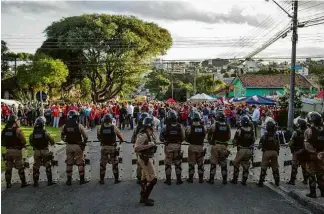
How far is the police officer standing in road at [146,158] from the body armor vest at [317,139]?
3577 millimetres

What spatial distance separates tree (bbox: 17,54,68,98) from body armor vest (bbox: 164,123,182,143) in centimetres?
3002

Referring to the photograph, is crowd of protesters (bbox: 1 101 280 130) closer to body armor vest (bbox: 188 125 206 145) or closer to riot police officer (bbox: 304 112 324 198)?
body armor vest (bbox: 188 125 206 145)

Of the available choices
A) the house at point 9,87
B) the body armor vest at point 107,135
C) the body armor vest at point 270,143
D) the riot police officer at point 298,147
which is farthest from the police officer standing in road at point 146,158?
the house at point 9,87

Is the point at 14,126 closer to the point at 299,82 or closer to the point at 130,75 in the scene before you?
the point at 130,75

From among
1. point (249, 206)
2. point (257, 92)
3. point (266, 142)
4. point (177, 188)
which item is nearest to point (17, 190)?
point (177, 188)

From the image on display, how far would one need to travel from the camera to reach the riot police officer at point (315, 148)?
A: 9164 mm

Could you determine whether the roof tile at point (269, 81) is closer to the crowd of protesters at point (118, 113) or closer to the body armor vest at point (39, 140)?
the crowd of protesters at point (118, 113)

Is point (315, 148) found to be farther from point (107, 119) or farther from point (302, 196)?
point (107, 119)

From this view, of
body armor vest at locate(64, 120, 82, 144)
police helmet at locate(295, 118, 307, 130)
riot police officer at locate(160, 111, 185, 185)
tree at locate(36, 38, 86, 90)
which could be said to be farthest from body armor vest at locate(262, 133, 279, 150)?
tree at locate(36, 38, 86, 90)

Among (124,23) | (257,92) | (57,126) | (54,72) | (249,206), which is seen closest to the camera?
(249,206)

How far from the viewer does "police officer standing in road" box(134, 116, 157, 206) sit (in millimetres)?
8617

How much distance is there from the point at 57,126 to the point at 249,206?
783 inches

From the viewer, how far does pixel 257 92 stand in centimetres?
5925

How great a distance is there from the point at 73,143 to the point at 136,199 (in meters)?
2.52
